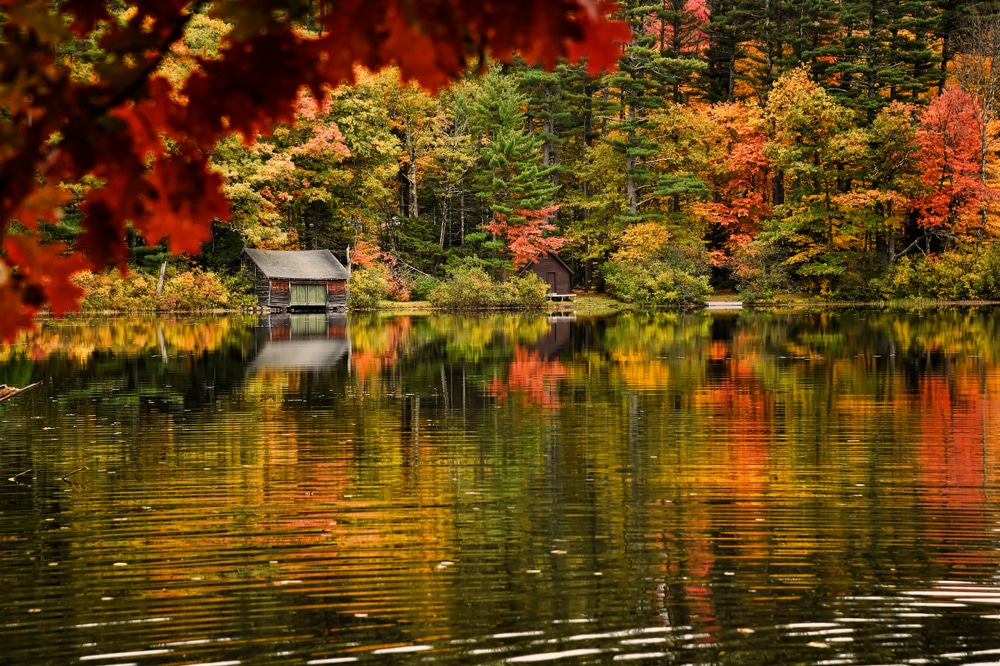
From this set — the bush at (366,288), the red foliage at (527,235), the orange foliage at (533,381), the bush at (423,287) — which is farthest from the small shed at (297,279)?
the orange foliage at (533,381)

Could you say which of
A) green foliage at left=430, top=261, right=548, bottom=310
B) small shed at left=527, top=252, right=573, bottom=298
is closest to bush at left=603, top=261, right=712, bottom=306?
small shed at left=527, top=252, right=573, bottom=298

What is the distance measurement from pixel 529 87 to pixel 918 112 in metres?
22.4

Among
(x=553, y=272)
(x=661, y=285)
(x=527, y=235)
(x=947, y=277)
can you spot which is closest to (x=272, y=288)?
(x=527, y=235)

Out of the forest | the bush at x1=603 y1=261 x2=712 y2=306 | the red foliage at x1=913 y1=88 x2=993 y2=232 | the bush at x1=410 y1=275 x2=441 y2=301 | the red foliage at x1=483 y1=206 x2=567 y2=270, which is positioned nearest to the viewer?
the red foliage at x1=913 y1=88 x2=993 y2=232

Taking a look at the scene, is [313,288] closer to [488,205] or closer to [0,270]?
[488,205]

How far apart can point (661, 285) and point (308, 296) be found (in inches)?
727

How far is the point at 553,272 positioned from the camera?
193ft

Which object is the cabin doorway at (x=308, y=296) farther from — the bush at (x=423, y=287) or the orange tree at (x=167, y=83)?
the orange tree at (x=167, y=83)

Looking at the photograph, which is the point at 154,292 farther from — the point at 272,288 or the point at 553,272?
the point at 553,272

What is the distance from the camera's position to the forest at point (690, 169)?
5147 centimetres

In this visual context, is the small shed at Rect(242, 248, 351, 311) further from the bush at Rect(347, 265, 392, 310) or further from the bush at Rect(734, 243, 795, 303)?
the bush at Rect(734, 243, 795, 303)

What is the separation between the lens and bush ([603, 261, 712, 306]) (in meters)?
53.9

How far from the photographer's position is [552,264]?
192 feet

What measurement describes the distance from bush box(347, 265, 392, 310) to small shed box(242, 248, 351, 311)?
1.78 ft
